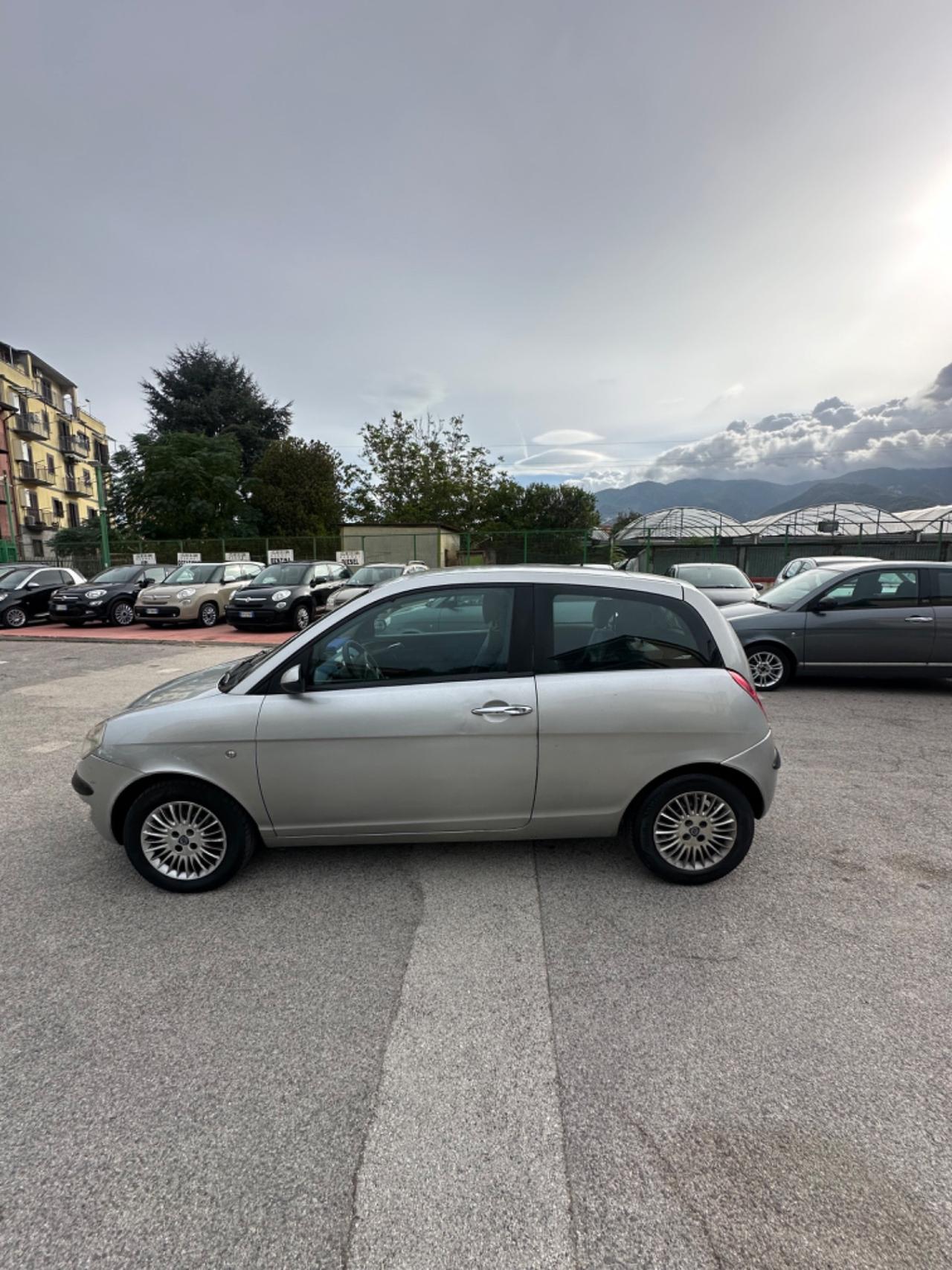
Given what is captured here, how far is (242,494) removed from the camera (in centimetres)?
3850

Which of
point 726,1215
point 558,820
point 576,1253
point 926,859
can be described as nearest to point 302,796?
point 558,820

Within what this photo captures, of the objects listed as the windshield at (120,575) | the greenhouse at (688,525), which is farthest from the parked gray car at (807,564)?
the greenhouse at (688,525)

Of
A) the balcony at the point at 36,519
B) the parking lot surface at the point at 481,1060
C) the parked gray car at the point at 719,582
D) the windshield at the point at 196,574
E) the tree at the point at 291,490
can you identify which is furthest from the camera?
the balcony at the point at 36,519

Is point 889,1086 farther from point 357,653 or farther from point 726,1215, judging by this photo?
point 357,653

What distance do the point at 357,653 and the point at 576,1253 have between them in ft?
7.92

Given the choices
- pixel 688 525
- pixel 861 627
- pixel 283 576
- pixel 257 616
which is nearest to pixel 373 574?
pixel 283 576

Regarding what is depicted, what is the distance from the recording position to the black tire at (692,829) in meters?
3.10

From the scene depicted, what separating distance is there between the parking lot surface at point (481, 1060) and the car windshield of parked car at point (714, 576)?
8749 mm

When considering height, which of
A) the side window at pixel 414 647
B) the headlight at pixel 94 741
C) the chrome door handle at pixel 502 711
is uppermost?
the side window at pixel 414 647

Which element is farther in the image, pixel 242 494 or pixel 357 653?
pixel 242 494

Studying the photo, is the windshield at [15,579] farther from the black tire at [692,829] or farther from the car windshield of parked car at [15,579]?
the black tire at [692,829]

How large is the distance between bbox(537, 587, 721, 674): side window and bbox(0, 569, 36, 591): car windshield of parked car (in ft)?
58.4

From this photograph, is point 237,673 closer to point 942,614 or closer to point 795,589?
point 795,589

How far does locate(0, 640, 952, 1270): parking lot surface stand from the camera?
158 centimetres
